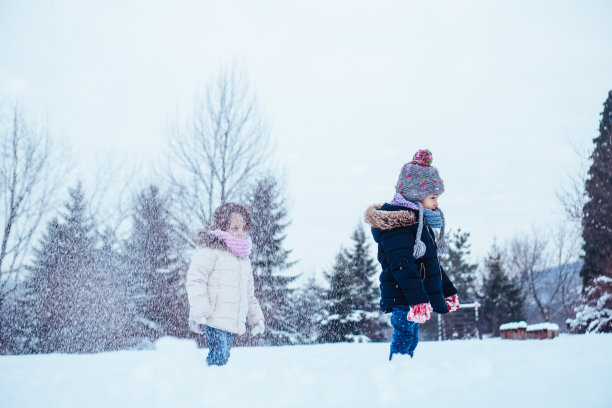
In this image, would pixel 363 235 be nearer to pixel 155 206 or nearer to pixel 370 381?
pixel 155 206

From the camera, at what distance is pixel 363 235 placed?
24328mm

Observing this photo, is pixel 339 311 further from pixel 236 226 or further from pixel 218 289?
pixel 218 289

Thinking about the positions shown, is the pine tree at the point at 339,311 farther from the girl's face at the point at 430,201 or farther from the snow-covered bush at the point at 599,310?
the girl's face at the point at 430,201

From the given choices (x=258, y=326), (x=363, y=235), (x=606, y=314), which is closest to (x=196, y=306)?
(x=258, y=326)

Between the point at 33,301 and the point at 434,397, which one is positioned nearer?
the point at 434,397

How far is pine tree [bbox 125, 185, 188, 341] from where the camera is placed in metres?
13.6

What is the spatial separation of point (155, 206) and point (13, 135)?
529cm

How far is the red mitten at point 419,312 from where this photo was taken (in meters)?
2.84

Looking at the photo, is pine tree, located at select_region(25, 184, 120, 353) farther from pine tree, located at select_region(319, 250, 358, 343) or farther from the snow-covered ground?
the snow-covered ground

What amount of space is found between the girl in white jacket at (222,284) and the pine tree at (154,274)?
30.9 feet

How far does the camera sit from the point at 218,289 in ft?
11.6

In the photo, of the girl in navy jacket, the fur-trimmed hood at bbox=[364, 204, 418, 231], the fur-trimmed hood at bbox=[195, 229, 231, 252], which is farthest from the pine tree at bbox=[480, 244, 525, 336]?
the fur-trimmed hood at bbox=[195, 229, 231, 252]

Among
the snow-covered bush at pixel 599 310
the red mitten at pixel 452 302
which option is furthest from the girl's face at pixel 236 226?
the snow-covered bush at pixel 599 310

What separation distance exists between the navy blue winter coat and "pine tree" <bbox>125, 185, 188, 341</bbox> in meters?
10.4
